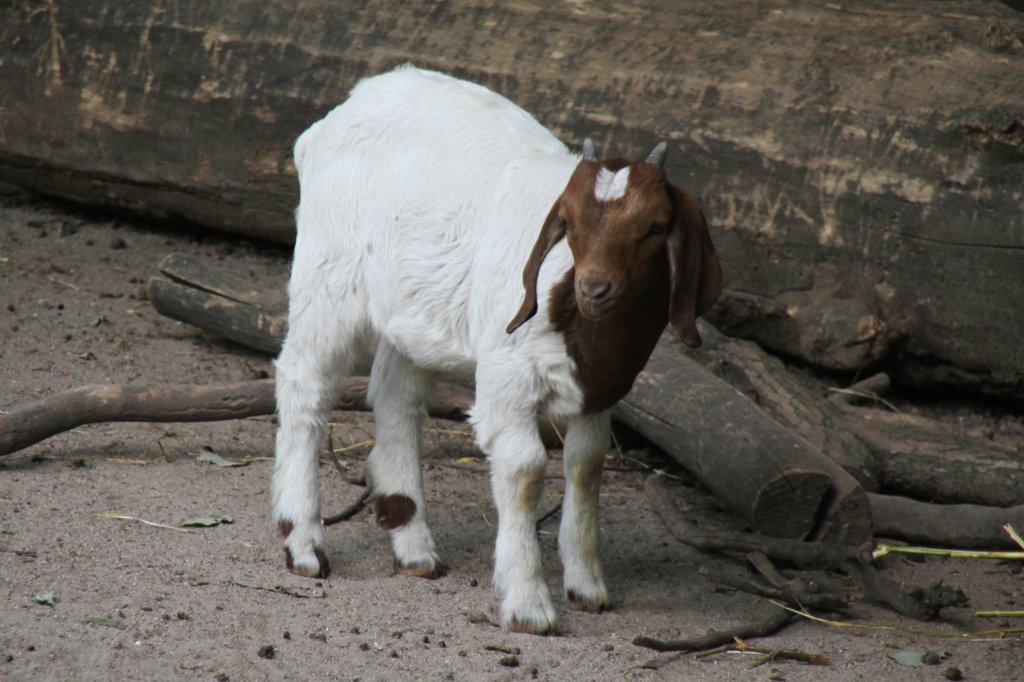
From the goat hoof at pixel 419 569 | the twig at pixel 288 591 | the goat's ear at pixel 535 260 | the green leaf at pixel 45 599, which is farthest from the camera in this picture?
the goat hoof at pixel 419 569

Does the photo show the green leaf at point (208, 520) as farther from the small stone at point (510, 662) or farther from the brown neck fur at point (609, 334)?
the brown neck fur at point (609, 334)

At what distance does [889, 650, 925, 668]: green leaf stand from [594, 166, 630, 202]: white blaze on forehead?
1.97m

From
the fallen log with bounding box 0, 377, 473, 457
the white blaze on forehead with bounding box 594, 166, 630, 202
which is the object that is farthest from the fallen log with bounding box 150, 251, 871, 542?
the white blaze on forehead with bounding box 594, 166, 630, 202

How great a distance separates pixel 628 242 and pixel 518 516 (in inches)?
46.3

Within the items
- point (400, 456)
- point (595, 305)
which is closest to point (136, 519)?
point (400, 456)

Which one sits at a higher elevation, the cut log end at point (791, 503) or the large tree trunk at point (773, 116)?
the large tree trunk at point (773, 116)

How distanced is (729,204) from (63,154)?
4.63m

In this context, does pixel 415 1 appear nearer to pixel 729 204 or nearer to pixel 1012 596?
pixel 729 204

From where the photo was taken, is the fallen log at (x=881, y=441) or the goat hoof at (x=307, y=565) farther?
the fallen log at (x=881, y=441)

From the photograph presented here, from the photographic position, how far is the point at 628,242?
4078 mm

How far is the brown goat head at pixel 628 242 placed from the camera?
160 inches

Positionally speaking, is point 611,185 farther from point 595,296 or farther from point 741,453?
point 741,453

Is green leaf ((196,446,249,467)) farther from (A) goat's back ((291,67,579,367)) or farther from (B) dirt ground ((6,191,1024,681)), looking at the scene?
(A) goat's back ((291,67,579,367))

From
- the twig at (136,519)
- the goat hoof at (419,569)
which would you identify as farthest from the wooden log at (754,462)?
the twig at (136,519)
